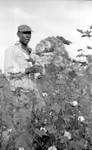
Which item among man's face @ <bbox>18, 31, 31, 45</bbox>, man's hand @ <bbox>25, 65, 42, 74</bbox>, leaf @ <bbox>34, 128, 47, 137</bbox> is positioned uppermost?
man's face @ <bbox>18, 31, 31, 45</bbox>

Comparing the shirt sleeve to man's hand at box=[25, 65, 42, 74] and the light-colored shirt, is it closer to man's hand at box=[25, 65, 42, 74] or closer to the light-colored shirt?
the light-colored shirt

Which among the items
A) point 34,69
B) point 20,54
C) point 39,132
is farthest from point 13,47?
point 39,132

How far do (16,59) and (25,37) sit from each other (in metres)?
0.27

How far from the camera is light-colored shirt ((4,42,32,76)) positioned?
425 centimetres

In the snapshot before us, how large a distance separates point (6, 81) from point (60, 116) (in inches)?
37.7

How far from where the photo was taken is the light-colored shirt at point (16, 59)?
425 centimetres

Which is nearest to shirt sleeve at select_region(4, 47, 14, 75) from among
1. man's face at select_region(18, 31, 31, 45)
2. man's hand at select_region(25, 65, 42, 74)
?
man's face at select_region(18, 31, 31, 45)

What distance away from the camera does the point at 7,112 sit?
367 cm

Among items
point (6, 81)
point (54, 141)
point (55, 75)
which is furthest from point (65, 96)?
point (6, 81)

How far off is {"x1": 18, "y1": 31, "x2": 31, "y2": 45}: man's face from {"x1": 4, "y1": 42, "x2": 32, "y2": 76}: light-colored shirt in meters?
0.08

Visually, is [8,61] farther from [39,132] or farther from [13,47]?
[39,132]

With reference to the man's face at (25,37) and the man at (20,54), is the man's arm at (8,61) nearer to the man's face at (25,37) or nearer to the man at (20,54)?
the man at (20,54)

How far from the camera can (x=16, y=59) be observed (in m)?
4.33

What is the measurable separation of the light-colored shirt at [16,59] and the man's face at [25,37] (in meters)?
0.08
